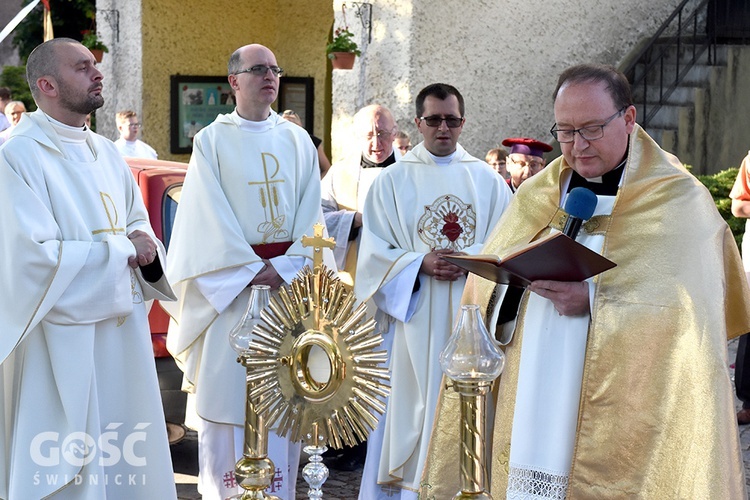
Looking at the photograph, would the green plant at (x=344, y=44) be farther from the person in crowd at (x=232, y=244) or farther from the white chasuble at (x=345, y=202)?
the person in crowd at (x=232, y=244)

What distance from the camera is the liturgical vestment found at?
3.20 meters

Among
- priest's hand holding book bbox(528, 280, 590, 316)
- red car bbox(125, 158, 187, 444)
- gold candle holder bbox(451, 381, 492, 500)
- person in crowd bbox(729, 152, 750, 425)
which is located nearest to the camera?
gold candle holder bbox(451, 381, 492, 500)

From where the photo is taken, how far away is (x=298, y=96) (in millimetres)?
17922

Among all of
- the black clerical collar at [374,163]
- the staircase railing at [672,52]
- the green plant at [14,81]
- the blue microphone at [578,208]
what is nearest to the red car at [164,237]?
the black clerical collar at [374,163]

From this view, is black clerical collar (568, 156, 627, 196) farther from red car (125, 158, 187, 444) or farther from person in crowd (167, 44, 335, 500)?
red car (125, 158, 187, 444)

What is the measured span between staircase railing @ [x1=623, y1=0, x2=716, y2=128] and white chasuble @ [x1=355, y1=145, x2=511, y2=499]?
766 centimetres

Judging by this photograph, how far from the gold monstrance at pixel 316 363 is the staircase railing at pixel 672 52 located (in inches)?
409

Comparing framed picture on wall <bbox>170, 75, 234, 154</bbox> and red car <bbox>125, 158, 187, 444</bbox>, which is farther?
framed picture on wall <bbox>170, 75, 234, 154</bbox>

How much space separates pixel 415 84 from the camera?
465 inches

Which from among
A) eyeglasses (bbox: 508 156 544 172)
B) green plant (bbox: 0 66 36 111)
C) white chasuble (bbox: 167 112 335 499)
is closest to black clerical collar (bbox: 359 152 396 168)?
eyeglasses (bbox: 508 156 544 172)

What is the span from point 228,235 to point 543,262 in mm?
2447

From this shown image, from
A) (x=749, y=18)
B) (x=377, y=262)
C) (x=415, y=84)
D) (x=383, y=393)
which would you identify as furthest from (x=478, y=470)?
(x=749, y=18)

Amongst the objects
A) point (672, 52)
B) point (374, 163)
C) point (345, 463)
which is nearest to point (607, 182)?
point (374, 163)

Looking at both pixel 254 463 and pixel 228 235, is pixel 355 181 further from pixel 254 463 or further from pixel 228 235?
pixel 254 463
